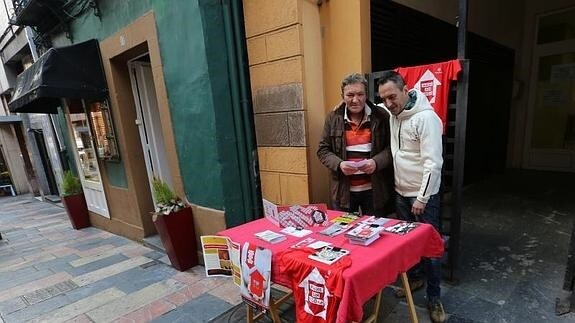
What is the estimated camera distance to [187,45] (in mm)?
3236

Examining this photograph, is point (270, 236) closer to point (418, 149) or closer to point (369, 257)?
point (369, 257)

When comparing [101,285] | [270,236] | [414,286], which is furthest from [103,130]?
[414,286]

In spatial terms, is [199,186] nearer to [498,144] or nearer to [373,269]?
[373,269]

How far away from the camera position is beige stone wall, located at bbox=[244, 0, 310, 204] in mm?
2779

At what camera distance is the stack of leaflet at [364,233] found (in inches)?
65.5

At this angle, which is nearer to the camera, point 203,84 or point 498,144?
point 203,84

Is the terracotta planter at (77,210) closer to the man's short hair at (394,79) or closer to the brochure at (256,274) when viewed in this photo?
the brochure at (256,274)

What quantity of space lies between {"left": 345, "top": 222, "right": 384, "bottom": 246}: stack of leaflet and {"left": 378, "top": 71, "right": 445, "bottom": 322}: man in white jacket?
1.76 ft

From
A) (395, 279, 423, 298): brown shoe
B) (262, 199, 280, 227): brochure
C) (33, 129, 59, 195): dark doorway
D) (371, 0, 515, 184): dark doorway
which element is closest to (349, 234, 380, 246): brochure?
(262, 199, 280, 227): brochure

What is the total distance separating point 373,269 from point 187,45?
2.89 meters

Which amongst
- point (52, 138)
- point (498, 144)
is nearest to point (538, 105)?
point (498, 144)

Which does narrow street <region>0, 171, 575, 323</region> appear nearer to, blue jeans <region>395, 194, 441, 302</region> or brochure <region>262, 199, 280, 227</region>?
blue jeans <region>395, 194, 441, 302</region>

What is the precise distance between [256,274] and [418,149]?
140 centimetres

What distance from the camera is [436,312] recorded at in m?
2.27
